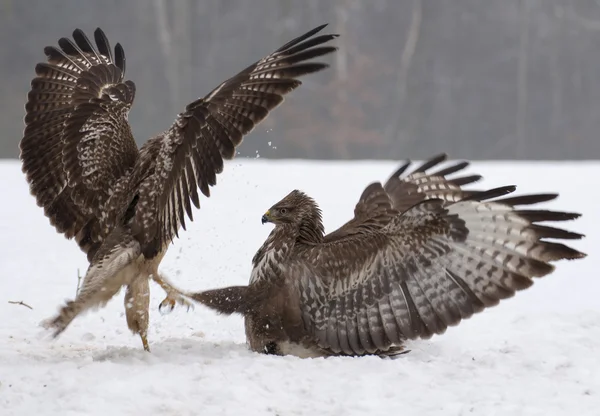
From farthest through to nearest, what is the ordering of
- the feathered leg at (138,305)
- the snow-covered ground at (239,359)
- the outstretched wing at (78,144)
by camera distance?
the outstretched wing at (78,144)
the feathered leg at (138,305)
the snow-covered ground at (239,359)

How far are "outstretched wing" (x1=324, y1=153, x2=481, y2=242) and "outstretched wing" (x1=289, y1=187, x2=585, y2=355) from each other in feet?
→ 2.67

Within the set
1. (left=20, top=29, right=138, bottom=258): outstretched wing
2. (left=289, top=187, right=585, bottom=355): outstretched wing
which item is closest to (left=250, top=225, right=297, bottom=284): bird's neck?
(left=289, top=187, right=585, bottom=355): outstretched wing

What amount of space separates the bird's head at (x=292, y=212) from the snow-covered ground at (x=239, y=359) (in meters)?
0.76

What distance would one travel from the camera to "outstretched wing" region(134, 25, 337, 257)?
542 cm

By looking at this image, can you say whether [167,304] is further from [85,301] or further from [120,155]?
[120,155]

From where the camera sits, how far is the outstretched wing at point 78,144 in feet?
20.2

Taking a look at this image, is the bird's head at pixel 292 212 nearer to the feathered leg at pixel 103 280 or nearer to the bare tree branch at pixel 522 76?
the feathered leg at pixel 103 280

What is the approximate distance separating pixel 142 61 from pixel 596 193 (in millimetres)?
19617

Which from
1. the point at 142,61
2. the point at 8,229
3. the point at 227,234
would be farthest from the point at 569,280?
the point at 142,61

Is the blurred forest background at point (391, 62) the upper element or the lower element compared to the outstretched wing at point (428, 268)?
upper

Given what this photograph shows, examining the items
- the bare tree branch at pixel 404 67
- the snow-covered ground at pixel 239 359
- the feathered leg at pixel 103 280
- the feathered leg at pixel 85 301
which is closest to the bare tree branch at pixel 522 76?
the bare tree branch at pixel 404 67

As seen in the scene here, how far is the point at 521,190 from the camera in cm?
1116

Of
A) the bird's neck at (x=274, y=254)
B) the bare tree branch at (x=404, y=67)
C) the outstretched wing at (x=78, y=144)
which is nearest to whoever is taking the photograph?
the bird's neck at (x=274, y=254)

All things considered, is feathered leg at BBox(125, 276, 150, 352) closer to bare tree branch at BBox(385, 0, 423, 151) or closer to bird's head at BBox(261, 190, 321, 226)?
bird's head at BBox(261, 190, 321, 226)
